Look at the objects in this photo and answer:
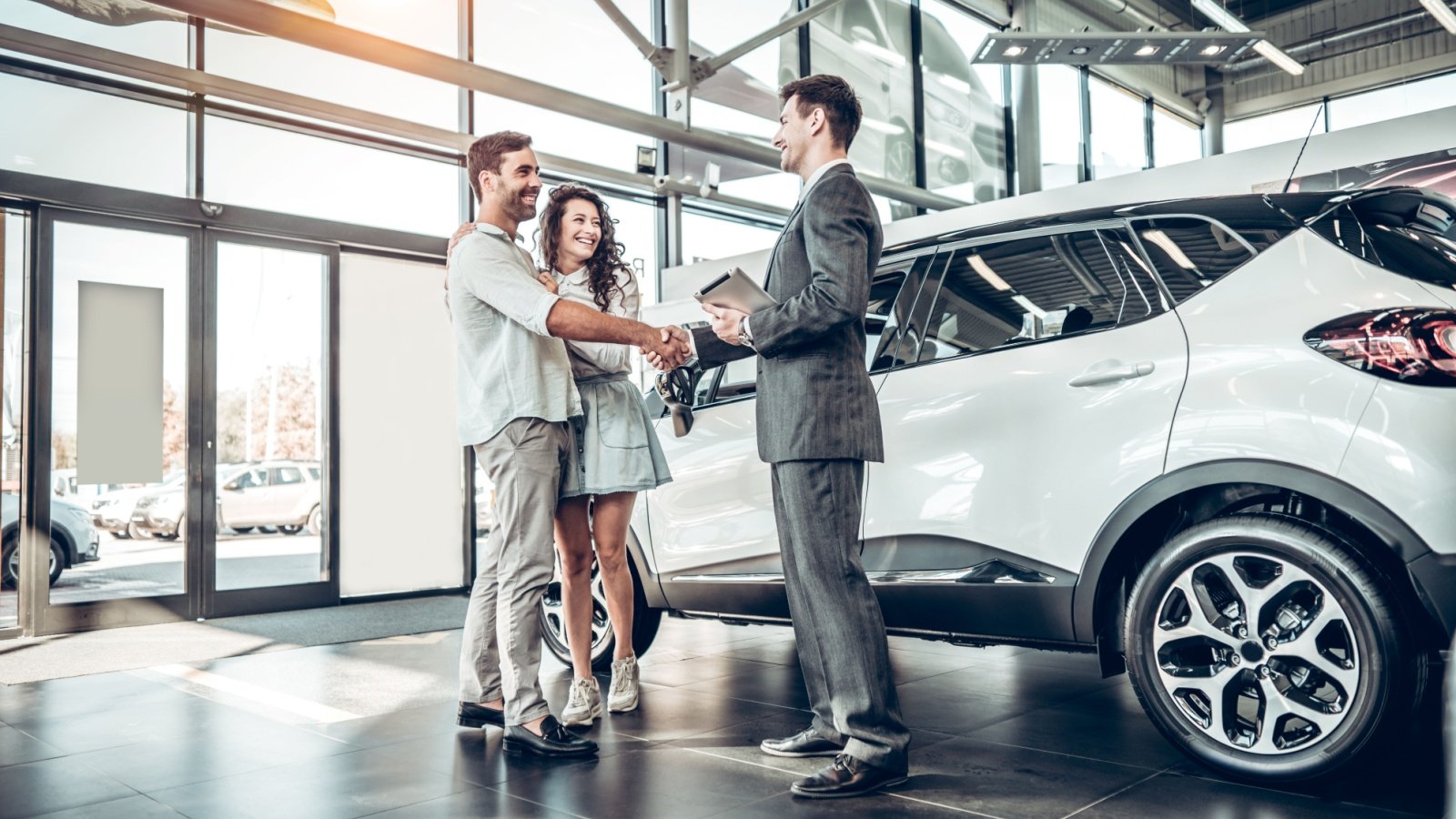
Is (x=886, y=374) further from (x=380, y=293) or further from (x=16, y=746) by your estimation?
(x=380, y=293)

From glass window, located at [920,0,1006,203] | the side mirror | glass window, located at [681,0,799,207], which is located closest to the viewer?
the side mirror

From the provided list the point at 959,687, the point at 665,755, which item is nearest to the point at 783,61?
the point at 959,687

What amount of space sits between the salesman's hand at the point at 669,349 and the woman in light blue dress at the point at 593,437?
0.68ft

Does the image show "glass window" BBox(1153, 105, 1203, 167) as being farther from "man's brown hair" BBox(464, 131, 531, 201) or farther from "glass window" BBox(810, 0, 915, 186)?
"man's brown hair" BBox(464, 131, 531, 201)

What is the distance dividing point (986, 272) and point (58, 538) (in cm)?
511

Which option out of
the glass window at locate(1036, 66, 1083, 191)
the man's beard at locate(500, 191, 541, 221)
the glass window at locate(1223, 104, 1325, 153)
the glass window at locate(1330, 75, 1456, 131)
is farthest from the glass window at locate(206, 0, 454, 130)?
the glass window at locate(1223, 104, 1325, 153)

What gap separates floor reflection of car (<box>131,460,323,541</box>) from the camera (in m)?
5.84

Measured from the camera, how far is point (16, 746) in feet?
9.56

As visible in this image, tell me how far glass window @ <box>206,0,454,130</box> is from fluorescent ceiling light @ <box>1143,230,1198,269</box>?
484 cm

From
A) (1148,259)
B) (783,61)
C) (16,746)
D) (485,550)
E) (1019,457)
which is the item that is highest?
(783,61)

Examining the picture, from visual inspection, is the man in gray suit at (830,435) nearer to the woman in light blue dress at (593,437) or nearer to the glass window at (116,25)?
the woman in light blue dress at (593,437)

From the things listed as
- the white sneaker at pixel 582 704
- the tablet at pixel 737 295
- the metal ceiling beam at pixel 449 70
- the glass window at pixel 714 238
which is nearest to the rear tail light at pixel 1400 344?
the tablet at pixel 737 295

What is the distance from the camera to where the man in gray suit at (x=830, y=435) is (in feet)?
7.51

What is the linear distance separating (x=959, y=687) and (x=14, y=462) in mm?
4927
